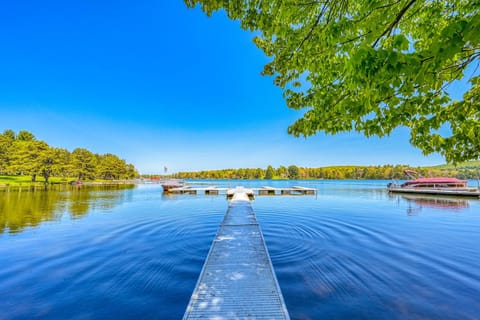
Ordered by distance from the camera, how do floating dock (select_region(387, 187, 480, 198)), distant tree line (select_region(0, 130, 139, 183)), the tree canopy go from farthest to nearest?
distant tree line (select_region(0, 130, 139, 183)), floating dock (select_region(387, 187, 480, 198)), the tree canopy

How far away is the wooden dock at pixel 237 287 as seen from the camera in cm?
303

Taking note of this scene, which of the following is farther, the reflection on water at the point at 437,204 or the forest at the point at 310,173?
the forest at the point at 310,173

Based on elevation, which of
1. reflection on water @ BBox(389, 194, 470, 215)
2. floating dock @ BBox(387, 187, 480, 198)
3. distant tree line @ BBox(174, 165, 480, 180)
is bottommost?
reflection on water @ BBox(389, 194, 470, 215)

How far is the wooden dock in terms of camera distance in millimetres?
3031

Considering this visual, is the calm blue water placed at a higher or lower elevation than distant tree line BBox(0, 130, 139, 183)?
lower

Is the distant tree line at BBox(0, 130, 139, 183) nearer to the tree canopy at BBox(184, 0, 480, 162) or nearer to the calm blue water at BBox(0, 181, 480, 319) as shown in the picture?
the calm blue water at BBox(0, 181, 480, 319)

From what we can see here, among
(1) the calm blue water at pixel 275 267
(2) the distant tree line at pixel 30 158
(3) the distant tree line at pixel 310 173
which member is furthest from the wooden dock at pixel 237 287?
(3) the distant tree line at pixel 310 173

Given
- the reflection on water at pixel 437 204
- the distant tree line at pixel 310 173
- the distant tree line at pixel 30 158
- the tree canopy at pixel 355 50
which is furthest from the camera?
the distant tree line at pixel 310 173

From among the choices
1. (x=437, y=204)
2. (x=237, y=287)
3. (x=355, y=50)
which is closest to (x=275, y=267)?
(x=237, y=287)

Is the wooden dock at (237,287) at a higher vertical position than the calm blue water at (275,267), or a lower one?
higher

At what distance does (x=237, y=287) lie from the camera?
370 centimetres

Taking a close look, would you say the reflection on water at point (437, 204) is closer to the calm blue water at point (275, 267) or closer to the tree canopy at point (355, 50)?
the calm blue water at point (275, 267)

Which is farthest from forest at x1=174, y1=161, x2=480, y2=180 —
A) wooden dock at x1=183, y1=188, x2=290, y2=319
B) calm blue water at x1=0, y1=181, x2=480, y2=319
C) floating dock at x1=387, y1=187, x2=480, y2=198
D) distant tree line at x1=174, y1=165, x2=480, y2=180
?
wooden dock at x1=183, y1=188, x2=290, y2=319

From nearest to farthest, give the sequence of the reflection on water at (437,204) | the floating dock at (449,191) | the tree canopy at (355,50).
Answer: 1. the tree canopy at (355,50)
2. the reflection on water at (437,204)
3. the floating dock at (449,191)
